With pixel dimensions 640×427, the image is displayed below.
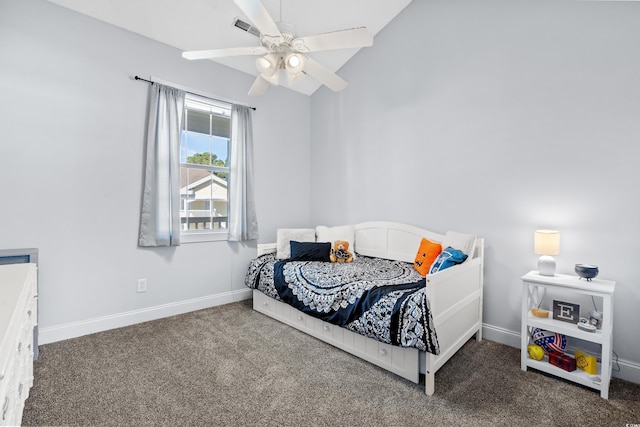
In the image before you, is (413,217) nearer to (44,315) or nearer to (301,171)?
(301,171)

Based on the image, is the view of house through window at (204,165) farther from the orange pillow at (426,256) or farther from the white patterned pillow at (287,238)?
the orange pillow at (426,256)

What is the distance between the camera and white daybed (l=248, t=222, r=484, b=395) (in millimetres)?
1938

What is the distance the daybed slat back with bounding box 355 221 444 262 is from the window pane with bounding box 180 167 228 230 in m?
1.60

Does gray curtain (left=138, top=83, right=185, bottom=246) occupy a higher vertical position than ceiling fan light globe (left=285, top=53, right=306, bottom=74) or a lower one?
lower

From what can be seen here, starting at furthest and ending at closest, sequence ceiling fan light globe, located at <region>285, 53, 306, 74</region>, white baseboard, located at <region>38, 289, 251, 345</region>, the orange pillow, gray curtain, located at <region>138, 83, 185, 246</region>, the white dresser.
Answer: gray curtain, located at <region>138, 83, 185, 246</region> < the orange pillow < white baseboard, located at <region>38, 289, 251, 345</region> < ceiling fan light globe, located at <region>285, 53, 306, 74</region> < the white dresser

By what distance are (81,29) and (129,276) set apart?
7.08ft

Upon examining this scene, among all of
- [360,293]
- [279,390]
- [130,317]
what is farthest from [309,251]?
[130,317]

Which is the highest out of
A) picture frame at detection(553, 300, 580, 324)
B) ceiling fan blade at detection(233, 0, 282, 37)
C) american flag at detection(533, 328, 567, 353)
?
ceiling fan blade at detection(233, 0, 282, 37)

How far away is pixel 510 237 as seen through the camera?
2.54m

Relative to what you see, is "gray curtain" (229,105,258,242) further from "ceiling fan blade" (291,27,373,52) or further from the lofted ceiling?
"ceiling fan blade" (291,27,373,52)

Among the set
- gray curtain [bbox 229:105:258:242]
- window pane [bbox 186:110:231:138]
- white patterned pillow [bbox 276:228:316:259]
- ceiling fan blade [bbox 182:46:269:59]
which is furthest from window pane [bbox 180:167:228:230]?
ceiling fan blade [bbox 182:46:269:59]

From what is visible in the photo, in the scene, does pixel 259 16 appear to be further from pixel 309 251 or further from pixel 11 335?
pixel 309 251

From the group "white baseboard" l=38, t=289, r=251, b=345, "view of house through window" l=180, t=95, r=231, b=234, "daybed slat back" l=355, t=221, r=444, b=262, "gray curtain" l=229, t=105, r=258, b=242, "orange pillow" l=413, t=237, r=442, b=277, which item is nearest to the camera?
"white baseboard" l=38, t=289, r=251, b=345

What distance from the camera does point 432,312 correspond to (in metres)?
1.85
